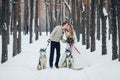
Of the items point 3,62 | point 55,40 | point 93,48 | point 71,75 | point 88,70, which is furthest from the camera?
point 93,48

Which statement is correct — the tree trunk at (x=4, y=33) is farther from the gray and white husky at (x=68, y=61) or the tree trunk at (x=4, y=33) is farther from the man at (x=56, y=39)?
the gray and white husky at (x=68, y=61)

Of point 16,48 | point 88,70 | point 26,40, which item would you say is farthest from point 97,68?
point 26,40

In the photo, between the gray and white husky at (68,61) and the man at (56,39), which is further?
the man at (56,39)

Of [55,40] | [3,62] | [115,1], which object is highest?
[115,1]

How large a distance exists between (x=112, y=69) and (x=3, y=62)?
827 centimetres

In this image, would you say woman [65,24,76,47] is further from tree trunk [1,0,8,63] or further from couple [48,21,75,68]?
tree trunk [1,0,8,63]

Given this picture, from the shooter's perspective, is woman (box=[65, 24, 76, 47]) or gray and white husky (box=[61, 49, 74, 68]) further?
woman (box=[65, 24, 76, 47])

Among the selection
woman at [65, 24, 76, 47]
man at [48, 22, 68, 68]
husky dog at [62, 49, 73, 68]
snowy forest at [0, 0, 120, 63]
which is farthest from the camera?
snowy forest at [0, 0, 120, 63]

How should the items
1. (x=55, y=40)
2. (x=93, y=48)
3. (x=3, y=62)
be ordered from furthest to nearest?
(x=93, y=48), (x=3, y=62), (x=55, y=40)

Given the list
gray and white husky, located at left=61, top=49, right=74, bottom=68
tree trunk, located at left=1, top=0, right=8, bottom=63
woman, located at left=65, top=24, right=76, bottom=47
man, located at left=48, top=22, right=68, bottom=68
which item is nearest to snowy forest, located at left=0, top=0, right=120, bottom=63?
tree trunk, located at left=1, top=0, right=8, bottom=63

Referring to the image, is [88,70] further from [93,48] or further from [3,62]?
[93,48]

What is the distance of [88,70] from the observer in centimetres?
1285

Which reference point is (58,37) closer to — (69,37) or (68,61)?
(69,37)

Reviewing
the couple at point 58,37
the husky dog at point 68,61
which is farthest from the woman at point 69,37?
the husky dog at point 68,61
